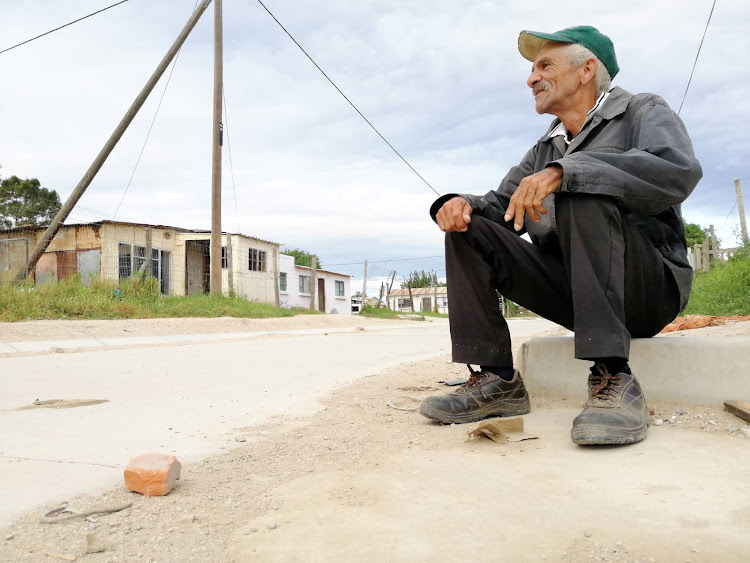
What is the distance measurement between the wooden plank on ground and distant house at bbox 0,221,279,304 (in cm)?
1474

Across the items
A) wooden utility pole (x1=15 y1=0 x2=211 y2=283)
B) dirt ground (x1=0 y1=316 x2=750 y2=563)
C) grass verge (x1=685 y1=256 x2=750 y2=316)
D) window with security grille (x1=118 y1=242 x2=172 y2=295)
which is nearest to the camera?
dirt ground (x1=0 y1=316 x2=750 y2=563)

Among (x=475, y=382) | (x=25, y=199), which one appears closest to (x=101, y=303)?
(x=475, y=382)

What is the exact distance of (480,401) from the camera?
2082mm

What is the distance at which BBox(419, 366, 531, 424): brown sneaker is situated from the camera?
205 centimetres

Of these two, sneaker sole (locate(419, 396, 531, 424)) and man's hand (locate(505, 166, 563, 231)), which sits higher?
man's hand (locate(505, 166, 563, 231))

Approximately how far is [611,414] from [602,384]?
155mm

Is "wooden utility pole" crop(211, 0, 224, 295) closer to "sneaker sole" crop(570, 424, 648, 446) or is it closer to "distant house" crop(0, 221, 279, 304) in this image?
"distant house" crop(0, 221, 279, 304)

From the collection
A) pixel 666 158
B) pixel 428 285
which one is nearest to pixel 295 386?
pixel 666 158

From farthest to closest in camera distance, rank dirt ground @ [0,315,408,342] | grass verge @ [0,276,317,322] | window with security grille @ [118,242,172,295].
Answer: window with security grille @ [118,242,172,295] < grass verge @ [0,276,317,322] < dirt ground @ [0,315,408,342]

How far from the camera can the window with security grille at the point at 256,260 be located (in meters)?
23.9

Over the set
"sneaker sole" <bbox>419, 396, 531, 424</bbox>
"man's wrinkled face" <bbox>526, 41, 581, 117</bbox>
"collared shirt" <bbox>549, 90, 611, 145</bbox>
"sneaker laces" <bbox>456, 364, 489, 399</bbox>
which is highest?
"man's wrinkled face" <bbox>526, 41, 581, 117</bbox>

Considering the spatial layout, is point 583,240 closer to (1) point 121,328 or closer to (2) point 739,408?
(2) point 739,408

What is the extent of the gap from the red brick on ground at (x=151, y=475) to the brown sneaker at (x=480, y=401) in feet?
3.05

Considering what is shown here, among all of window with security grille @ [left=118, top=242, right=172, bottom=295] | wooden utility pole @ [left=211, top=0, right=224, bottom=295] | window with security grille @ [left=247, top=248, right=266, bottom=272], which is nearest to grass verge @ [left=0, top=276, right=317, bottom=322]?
wooden utility pole @ [left=211, top=0, right=224, bottom=295]
